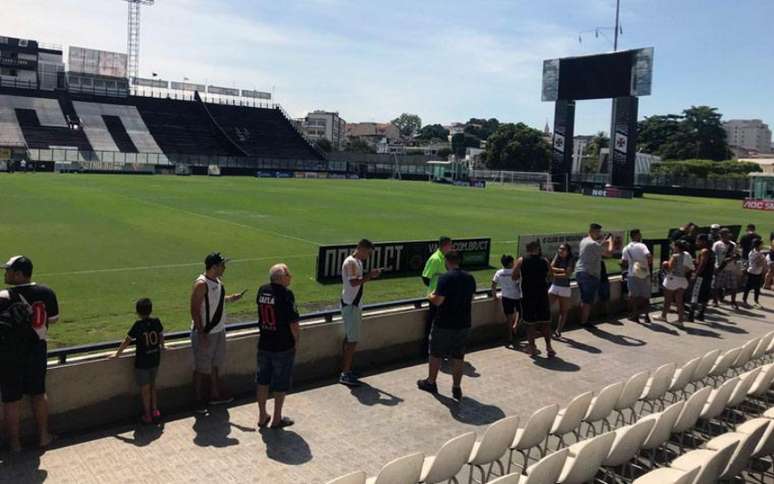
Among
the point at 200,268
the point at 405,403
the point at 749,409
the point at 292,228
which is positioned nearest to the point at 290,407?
the point at 405,403

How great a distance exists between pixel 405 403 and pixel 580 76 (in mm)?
68914

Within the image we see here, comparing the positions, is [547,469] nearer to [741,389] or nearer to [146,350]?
[741,389]

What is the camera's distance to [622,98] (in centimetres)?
6700

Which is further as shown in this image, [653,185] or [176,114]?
[176,114]

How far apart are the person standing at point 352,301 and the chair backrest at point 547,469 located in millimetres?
3794

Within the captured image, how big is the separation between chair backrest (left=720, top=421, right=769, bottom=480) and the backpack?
5780mm

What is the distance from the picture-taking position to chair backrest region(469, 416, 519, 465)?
517 centimetres

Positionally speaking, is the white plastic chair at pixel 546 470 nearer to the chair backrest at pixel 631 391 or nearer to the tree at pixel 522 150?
the chair backrest at pixel 631 391

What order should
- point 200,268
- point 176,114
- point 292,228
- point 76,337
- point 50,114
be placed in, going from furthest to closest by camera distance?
point 176,114 → point 50,114 → point 292,228 → point 200,268 → point 76,337

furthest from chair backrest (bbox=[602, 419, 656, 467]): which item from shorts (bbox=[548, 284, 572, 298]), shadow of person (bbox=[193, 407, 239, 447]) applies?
shorts (bbox=[548, 284, 572, 298])

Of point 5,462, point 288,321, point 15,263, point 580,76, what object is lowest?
point 5,462

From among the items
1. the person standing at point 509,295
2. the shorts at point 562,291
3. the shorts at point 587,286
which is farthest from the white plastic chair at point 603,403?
the shorts at point 587,286

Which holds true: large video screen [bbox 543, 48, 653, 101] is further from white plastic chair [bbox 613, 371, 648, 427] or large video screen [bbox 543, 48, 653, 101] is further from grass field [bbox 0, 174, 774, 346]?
white plastic chair [bbox 613, 371, 648, 427]

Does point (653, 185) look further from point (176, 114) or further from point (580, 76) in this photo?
point (176, 114)
